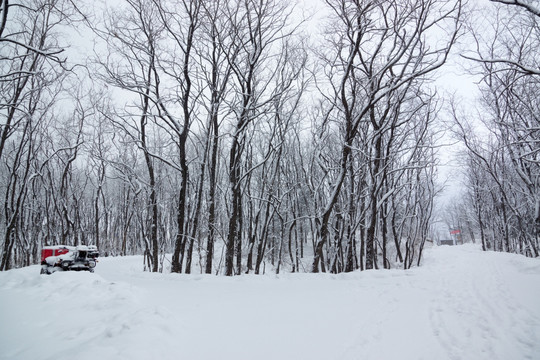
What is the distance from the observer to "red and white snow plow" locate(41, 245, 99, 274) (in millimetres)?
10484

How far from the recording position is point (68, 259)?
10.8 meters

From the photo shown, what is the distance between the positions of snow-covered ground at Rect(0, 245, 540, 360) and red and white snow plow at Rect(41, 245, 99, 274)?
4262mm

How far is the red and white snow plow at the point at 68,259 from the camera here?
34.4 ft

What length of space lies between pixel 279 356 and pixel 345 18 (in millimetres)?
9494

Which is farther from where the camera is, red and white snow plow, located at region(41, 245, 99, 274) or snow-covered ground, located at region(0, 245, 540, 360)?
red and white snow plow, located at region(41, 245, 99, 274)

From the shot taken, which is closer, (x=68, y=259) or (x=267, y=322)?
(x=267, y=322)

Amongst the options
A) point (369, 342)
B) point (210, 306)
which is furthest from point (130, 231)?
point (369, 342)

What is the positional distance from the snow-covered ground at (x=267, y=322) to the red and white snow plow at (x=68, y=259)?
426cm

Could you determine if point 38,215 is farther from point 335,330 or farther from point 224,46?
point 335,330

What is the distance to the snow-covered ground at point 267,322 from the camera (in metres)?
2.99

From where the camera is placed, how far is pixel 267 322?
400cm

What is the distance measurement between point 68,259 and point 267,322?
1081 centimetres

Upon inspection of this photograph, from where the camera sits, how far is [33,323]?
143 inches

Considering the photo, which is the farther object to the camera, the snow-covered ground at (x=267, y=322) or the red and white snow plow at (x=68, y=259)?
the red and white snow plow at (x=68, y=259)
